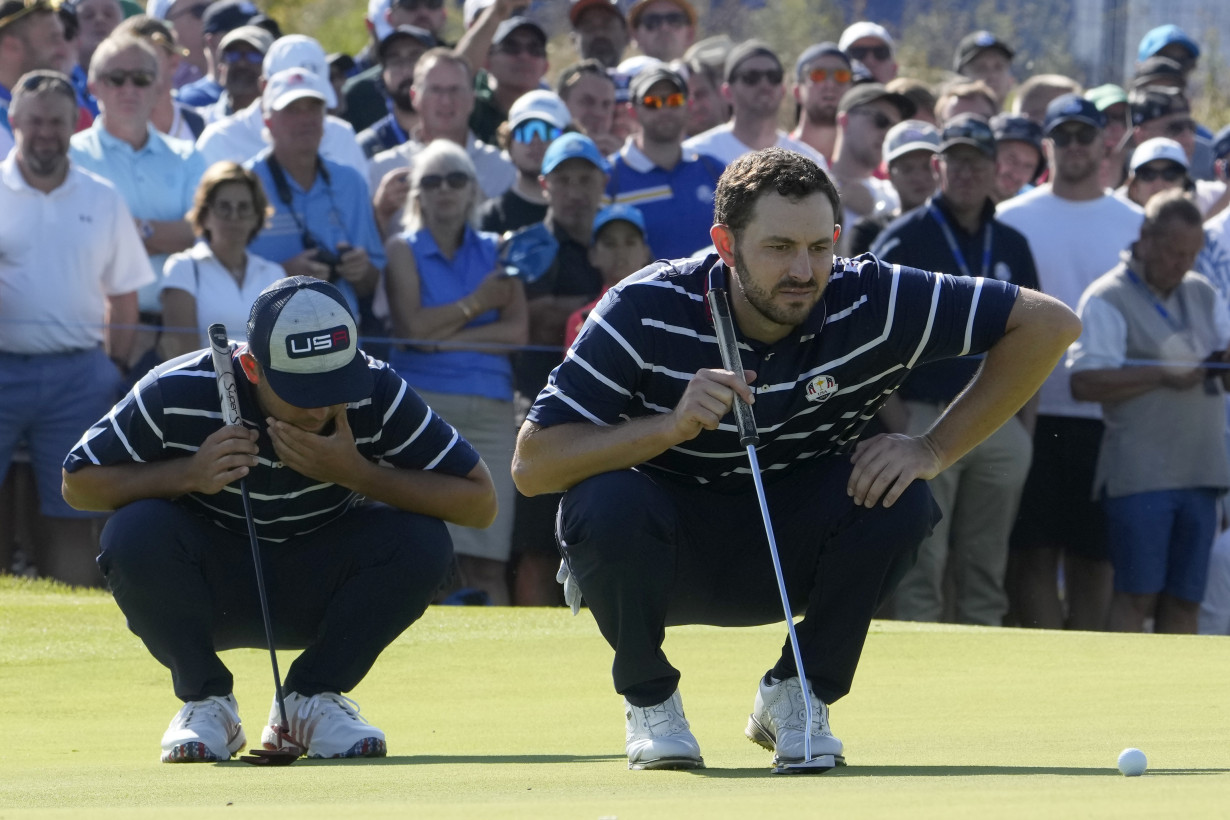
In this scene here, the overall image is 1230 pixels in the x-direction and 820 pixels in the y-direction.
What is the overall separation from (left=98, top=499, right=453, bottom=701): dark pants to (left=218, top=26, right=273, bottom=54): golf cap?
564 centimetres

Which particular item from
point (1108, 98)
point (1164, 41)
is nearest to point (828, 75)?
point (1108, 98)

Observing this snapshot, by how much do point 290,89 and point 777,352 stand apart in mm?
4878

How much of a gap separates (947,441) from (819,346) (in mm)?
444

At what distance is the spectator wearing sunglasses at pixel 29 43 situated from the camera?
9258 mm

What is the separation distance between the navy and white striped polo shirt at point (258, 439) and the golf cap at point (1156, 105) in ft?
24.5

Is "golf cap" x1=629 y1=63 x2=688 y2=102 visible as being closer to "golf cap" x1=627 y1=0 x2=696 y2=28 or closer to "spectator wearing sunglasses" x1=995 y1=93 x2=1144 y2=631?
"spectator wearing sunglasses" x1=995 y1=93 x2=1144 y2=631

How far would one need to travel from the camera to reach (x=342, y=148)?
9.32 metres

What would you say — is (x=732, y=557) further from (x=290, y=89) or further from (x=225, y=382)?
(x=290, y=89)

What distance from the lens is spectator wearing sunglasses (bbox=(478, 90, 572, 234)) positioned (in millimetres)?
8805

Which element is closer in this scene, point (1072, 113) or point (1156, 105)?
point (1072, 113)

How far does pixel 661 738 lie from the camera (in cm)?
412

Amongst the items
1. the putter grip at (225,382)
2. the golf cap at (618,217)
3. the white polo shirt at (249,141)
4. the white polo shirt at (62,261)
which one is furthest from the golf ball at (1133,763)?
the white polo shirt at (249,141)

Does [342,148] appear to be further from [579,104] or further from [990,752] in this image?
[990,752]

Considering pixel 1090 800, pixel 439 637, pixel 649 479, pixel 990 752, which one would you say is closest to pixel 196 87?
pixel 439 637
